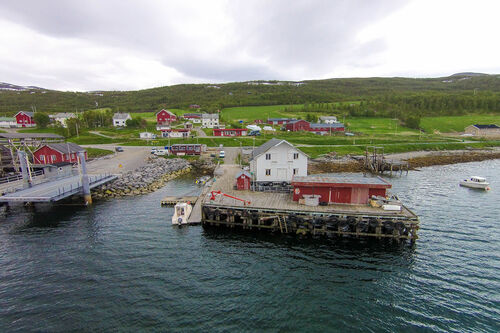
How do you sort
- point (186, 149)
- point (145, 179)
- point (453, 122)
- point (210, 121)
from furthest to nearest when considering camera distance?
point (453, 122)
point (210, 121)
point (186, 149)
point (145, 179)

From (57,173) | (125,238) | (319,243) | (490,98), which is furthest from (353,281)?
(490,98)

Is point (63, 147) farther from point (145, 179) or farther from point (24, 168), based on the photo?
point (145, 179)

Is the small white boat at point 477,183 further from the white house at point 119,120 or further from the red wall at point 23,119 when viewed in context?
the red wall at point 23,119

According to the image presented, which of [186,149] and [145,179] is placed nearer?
[145,179]

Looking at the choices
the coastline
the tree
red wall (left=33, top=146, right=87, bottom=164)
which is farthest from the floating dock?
the tree

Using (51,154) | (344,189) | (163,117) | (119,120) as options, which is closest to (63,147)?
(51,154)

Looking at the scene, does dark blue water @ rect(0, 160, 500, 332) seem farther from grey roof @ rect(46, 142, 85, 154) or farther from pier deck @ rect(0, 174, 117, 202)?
grey roof @ rect(46, 142, 85, 154)
